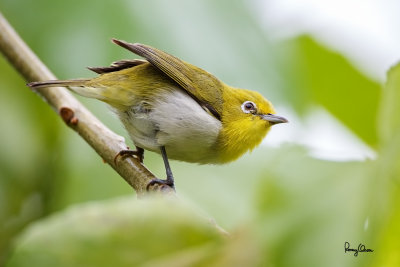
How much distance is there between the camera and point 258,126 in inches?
137

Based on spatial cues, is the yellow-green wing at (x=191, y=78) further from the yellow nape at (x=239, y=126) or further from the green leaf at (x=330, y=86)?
the green leaf at (x=330, y=86)

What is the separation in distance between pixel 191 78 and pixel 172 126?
33 cm

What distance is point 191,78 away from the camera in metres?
3.25

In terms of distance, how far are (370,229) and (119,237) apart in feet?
1.13

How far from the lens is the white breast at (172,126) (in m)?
3.17

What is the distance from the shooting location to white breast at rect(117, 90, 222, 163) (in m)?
3.17

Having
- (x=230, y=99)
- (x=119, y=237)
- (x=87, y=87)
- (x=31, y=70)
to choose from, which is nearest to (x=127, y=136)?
(x=87, y=87)

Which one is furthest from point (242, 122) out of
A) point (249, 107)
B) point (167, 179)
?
point (167, 179)

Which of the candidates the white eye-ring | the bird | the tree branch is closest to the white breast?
the bird

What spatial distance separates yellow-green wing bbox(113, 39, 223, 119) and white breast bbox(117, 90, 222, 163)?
0.08m

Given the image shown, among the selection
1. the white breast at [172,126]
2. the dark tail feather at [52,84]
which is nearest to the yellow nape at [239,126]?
the white breast at [172,126]

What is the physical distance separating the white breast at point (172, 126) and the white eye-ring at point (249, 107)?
17.9 inches

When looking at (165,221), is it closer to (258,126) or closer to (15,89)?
(15,89)

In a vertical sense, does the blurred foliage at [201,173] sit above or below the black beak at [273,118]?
below
